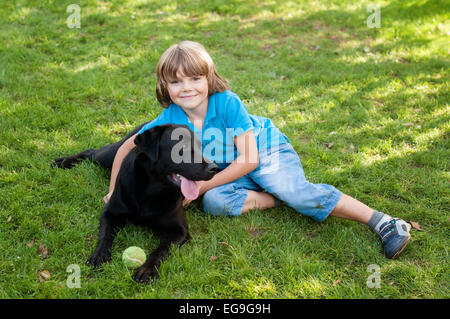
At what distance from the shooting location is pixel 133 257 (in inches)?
110

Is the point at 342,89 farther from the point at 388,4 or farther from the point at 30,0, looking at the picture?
the point at 30,0

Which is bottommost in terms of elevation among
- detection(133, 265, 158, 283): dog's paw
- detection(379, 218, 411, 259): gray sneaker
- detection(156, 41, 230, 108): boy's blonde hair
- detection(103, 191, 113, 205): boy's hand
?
detection(379, 218, 411, 259): gray sneaker

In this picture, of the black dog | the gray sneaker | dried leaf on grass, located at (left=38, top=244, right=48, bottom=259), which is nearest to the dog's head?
the black dog

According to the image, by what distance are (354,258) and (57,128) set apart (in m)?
3.50

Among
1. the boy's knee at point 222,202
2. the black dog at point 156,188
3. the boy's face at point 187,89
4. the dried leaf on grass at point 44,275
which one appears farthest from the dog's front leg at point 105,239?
the boy's face at point 187,89

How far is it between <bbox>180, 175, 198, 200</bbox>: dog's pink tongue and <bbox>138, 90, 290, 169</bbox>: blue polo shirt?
0.58 m

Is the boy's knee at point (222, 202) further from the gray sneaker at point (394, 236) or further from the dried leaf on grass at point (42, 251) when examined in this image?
the dried leaf on grass at point (42, 251)

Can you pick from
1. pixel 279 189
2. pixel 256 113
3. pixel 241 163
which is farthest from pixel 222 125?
pixel 256 113

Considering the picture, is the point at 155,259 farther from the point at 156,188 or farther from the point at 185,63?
the point at 185,63

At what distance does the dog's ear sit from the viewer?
2791mm

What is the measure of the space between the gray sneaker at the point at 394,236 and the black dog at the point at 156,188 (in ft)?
4.66

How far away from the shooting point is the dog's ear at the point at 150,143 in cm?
279

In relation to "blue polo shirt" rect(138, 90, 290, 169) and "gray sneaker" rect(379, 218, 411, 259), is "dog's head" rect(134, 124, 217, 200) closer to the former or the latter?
"blue polo shirt" rect(138, 90, 290, 169)
